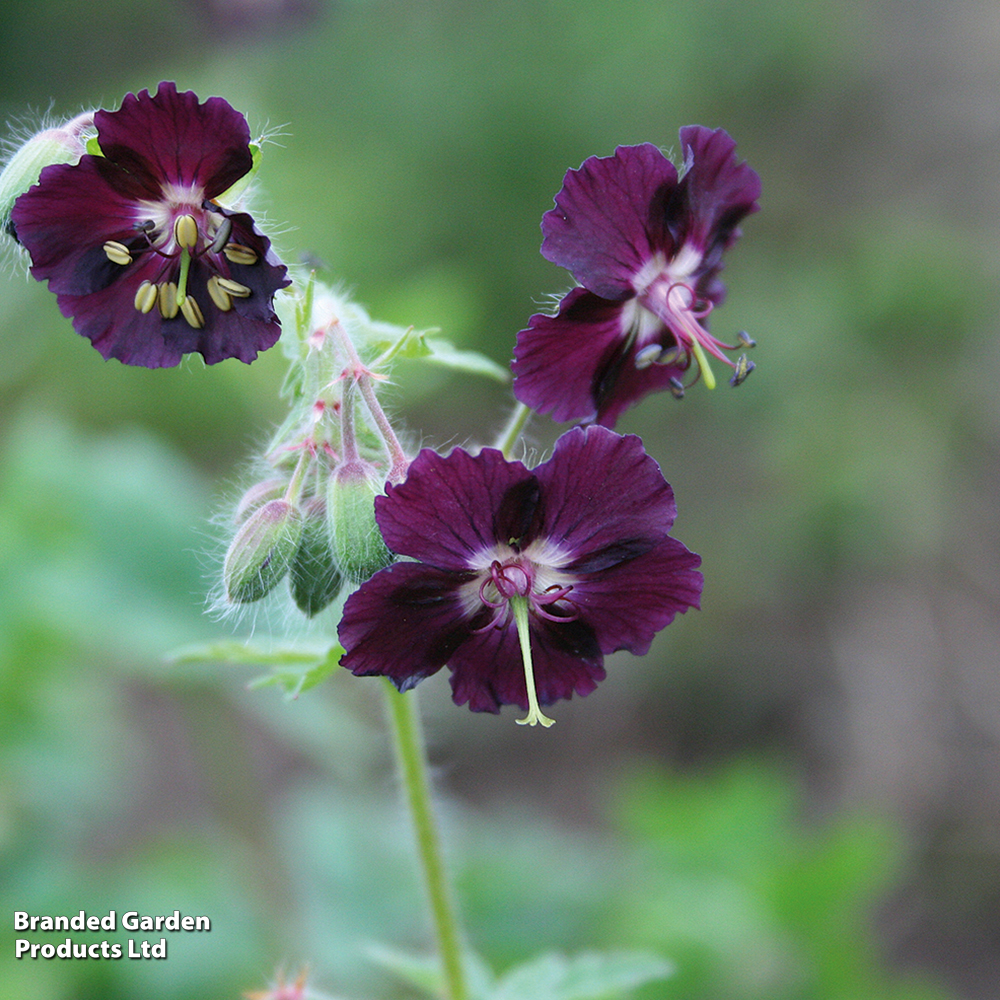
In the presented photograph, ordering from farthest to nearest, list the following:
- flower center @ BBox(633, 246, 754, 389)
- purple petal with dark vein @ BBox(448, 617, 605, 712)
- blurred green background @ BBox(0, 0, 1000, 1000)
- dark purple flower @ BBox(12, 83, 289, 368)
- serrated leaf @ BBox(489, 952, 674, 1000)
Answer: blurred green background @ BBox(0, 0, 1000, 1000)
serrated leaf @ BBox(489, 952, 674, 1000)
flower center @ BBox(633, 246, 754, 389)
purple petal with dark vein @ BBox(448, 617, 605, 712)
dark purple flower @ BBox(12, 83, 289, 368)

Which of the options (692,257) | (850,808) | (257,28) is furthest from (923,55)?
(692,257)

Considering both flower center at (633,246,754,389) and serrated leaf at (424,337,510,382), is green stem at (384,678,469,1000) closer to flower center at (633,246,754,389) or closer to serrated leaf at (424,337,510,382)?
serrated leaf at (424,337,510,382)

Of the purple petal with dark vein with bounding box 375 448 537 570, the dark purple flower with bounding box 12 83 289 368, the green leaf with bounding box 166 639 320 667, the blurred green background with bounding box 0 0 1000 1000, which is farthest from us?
the blurred green background with bounding box 0 0 1000 1000

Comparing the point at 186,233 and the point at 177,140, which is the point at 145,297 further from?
the point at 177,140

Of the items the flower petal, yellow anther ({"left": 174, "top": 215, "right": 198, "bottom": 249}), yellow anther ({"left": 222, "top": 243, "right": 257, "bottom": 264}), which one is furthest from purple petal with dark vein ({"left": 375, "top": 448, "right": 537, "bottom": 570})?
yellow anther ({"left": 174, "top": 215, "right": 198, "bottom": 249})

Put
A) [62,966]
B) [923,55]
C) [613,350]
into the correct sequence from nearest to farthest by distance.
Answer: [613,350]
[62,966]
[923,55]

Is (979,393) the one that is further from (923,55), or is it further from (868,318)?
(923,55)

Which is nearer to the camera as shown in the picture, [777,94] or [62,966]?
[62,966]
